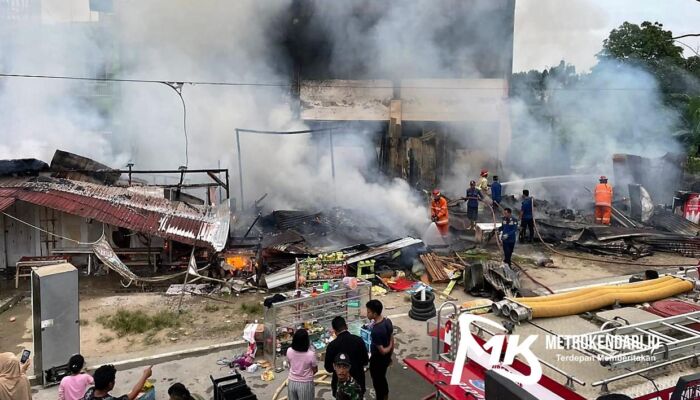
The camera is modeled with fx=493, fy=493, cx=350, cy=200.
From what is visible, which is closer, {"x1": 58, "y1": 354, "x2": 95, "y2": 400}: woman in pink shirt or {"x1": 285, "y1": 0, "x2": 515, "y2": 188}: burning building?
{"x1": 58, "y1": 354, "x2": 95, "y2": 400}: woman in pink shirt

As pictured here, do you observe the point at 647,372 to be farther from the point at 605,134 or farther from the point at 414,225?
the point at 605,134

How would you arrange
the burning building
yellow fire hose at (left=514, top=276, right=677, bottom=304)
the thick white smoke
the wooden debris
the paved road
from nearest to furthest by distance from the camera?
yellow fire hose at (left=514, top=276, right=677, bottom=304), the paved road, the wooden debris, the thick white smoke, the burning building

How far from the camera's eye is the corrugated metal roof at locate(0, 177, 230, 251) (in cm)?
938

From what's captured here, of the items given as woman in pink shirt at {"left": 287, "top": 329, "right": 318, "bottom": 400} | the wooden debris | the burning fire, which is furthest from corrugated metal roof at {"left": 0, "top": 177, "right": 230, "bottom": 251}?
woman in pink shirt at {"left": 287, "top": 329, "right": 318, "bottom": 400}

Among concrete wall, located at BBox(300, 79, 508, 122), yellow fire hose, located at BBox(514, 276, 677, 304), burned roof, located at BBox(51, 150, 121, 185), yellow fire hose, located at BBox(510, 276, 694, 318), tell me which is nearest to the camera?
yellow fire hose, located at BBox(510, 276, 694, 318)

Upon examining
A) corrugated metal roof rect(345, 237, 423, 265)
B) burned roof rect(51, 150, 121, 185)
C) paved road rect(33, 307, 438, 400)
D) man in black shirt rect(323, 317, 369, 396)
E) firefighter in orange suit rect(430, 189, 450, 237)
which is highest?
burned roof rect(51, 150, 121, 185)

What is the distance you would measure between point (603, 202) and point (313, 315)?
387 inches

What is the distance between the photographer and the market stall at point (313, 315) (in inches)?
237

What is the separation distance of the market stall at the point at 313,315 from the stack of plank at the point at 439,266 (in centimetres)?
263

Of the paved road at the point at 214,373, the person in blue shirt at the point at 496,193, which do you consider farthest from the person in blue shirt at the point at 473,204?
the paved road at the point at 214,373

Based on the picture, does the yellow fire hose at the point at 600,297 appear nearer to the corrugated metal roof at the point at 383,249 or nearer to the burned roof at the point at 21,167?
the corrugated metal roof at the point at 383,249

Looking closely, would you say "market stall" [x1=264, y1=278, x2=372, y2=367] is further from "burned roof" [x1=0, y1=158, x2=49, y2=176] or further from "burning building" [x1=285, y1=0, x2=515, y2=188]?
"burning building" [x1=285, y1=0, x2=515, y2=188]

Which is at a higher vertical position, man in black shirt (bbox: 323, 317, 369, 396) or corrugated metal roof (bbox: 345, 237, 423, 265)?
man in black shirt (bbox: 323, 317, 369, 396)

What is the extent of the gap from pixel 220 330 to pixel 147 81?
39.3ft
